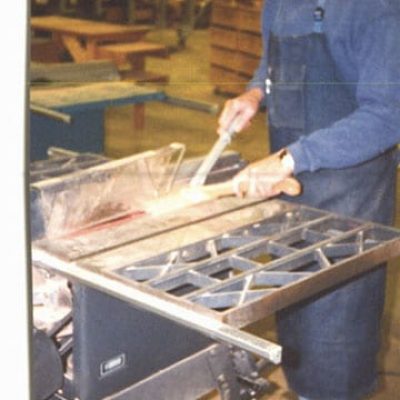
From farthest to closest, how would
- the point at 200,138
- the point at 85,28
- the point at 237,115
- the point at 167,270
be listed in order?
the point at 85,28
the point at 200,138
the point at 237,115
the point at 167,270

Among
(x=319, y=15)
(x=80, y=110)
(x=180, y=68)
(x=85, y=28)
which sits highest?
(x=319, y=15)

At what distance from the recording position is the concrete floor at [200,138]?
2066mm

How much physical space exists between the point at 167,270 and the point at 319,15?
57cm

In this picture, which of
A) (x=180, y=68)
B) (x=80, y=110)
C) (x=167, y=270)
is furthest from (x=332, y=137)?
(x=180, y=68)

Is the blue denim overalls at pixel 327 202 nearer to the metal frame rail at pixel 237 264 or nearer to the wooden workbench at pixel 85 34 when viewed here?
the metal frame rail at pixel 237 264

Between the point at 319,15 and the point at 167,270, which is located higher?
the point at 319,15

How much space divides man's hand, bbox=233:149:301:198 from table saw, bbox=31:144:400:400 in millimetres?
43

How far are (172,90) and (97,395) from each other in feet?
10.7

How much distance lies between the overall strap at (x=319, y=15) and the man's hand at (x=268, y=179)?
0.25 metres

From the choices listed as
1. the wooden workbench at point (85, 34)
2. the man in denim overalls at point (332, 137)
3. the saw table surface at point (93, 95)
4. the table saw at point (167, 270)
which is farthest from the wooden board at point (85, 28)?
the table saw at point (167, 270)

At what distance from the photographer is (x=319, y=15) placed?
4.61ft

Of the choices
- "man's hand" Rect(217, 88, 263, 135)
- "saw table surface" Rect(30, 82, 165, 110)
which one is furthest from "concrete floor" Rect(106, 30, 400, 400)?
"man's hand" Rect(217, 88, 263, 135)

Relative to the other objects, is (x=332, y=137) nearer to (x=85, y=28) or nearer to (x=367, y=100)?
(x=367, y=100)

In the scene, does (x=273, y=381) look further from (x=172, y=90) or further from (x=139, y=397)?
(x=172, y=90)
